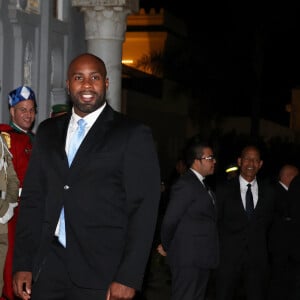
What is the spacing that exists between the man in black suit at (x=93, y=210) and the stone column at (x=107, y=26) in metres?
6.26

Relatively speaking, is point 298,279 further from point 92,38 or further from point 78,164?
point 78,164

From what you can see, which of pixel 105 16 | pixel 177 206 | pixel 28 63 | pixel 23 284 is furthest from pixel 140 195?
pixel 105 16

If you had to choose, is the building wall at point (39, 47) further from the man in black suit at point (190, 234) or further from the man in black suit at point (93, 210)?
the man in black suit at point (93, 210)

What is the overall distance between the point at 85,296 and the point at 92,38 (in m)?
6.82

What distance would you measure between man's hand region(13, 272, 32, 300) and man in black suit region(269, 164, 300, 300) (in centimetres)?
595

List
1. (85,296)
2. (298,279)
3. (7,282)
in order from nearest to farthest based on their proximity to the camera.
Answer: (85,296), (7,282), (298,279)

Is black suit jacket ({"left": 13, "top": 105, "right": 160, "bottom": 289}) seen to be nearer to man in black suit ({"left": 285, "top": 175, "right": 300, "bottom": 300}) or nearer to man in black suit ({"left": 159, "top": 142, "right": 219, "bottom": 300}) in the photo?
man in black suit ({"left": 159, "top": 142, "right": 219, "bottom": 300})

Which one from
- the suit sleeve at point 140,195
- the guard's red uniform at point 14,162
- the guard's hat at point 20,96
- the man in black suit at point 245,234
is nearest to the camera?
the suit sleeve at point 140,195

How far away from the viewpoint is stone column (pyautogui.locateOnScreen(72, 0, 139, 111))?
436 inches

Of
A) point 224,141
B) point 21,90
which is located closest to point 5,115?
point 21,90

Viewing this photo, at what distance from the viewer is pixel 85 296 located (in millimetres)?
4750

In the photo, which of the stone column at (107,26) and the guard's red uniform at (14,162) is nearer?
the guard's red uniform at (14,162)

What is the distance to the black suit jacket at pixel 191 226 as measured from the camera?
26.2 feet

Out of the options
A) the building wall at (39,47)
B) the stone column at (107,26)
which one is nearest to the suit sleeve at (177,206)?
the building wall at (39,47)
